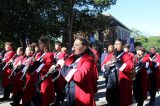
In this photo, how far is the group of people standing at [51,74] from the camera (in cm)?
530

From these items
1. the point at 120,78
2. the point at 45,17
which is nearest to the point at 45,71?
the point at 120,78

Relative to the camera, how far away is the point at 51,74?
6543mm

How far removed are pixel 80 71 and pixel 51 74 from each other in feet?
4.98

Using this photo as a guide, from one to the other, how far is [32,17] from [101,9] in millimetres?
15533

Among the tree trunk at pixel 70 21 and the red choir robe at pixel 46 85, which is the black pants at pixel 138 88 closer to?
the red choir robe at pixel 46 85

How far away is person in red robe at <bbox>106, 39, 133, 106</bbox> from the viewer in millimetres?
8195

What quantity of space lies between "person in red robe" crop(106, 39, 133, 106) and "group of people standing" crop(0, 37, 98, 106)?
1.60 ft

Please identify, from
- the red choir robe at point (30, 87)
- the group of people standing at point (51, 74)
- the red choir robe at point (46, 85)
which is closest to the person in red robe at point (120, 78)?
the group of people standing at point (51, 74)

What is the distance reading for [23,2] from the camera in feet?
90.3

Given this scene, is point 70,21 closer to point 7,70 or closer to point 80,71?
point 7,70

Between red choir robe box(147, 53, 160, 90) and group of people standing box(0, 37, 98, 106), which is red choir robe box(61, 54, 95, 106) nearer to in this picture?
group of people standing box(0, 37, 98, 106)

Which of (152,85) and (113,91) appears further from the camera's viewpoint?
(152,85)

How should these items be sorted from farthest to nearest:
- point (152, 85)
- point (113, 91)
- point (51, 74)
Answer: point (152, 85)
point (113, 91)
point (51, 74)

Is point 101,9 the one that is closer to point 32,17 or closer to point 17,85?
point 32,17
